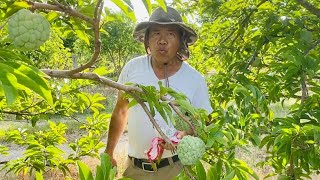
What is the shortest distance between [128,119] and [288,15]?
2.94 ft

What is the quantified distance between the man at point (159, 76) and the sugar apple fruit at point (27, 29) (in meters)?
Answer: 1.04

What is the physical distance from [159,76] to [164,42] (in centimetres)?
16

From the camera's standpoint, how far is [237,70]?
2062 mm

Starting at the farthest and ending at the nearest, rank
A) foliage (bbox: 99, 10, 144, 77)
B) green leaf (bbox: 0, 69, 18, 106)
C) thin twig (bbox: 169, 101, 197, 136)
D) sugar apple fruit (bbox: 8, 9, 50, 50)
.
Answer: foliage (bbox: 99, 10, 144, 77), thin twig (bbox: 169, 101, 197, 136), sugar apple fruit (bbox: 8, 9, 50, 50), green leaf (bbox: 0, 69, 18, 106)

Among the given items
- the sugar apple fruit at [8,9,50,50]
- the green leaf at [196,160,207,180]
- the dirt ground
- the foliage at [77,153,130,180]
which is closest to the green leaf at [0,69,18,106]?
the sugar apple fruit at [8,9,50,50]

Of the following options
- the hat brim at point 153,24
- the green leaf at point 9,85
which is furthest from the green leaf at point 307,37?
the green leaf at point 9,85

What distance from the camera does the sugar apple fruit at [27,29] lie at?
773 millimetres

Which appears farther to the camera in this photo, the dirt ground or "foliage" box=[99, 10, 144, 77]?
"foliage" box=[99, 10, 144, 77]

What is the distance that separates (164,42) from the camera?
1.86 m

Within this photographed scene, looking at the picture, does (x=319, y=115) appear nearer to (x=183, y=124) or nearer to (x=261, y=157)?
(x=183, y=124)

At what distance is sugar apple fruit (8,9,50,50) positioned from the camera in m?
0.77

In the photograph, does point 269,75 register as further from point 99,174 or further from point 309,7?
point 99,174

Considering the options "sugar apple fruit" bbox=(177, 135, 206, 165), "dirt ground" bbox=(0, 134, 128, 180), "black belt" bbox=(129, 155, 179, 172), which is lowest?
"dirt ground" bbox=(0, 134, 128, 180)

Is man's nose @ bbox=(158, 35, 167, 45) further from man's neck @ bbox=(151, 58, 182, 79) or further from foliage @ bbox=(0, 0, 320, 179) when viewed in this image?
foliage @ bbox=(0, 0, 320, 179)
